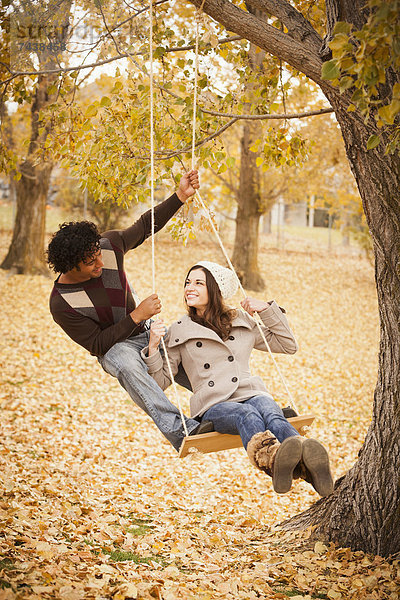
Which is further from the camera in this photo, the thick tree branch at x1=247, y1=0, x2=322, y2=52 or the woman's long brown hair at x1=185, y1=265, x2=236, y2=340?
the woman's long brown hair at x1=185, y1=265, x2=236, y2=340

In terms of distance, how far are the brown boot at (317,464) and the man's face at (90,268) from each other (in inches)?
56.8

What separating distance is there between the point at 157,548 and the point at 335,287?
1200cm

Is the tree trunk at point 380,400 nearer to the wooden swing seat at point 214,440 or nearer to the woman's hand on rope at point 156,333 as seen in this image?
the wooden swing seat at point 214,440

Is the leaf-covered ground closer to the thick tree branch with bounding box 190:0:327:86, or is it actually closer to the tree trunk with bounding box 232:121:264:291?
the thick tree branch with bounding box 190:0:327:86

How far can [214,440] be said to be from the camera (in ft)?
10.5

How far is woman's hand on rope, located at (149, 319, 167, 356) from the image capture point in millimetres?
3316

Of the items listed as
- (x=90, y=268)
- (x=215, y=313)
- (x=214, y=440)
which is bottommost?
(x=214, y=440)

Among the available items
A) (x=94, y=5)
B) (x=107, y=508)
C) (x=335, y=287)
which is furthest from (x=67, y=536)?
(x=335, y=287)

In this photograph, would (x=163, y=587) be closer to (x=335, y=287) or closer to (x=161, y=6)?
(x=161, y=6)

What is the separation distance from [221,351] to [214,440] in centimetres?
57

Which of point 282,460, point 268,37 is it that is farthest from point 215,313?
point 268,37

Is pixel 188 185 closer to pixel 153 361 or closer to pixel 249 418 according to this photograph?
pixel 153 361

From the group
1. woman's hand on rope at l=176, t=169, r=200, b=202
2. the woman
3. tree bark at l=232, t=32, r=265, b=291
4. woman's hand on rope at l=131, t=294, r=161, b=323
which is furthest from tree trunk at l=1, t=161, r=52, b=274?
woman's hand on rope at l=131, t=294, r=161, b=323

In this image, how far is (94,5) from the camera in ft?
13.4
